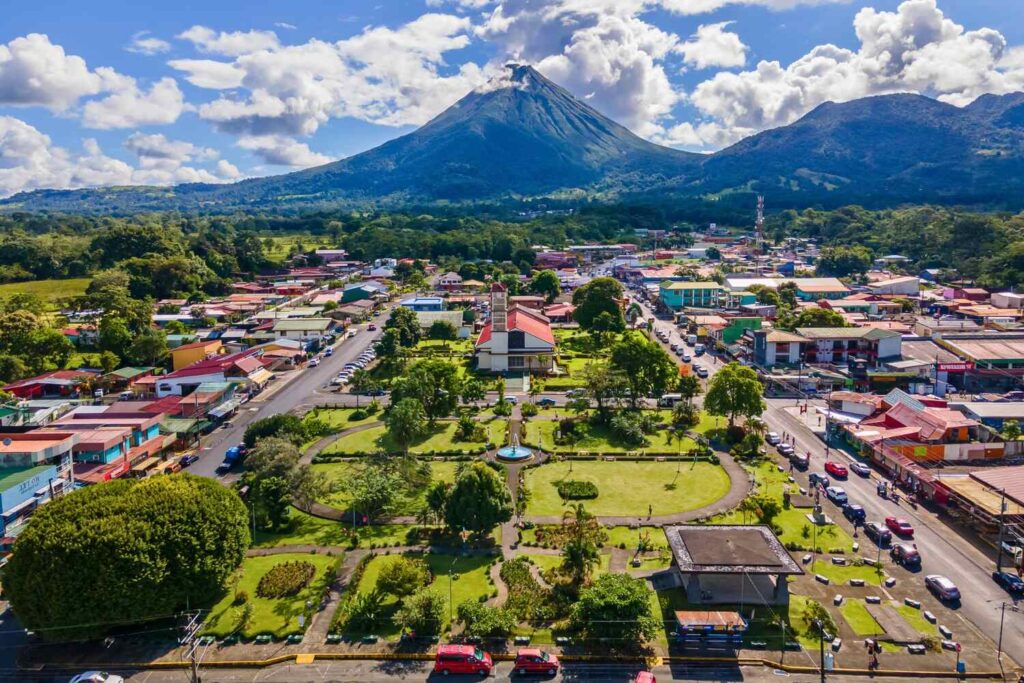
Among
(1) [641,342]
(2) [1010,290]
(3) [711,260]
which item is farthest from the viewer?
(3) [711,260]

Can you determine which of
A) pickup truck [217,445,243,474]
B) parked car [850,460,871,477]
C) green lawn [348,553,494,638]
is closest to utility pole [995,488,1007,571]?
parked car [850,460,871,477]

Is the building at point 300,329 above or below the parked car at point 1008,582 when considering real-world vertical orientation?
above


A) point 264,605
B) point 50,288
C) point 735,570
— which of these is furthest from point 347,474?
point 50,288

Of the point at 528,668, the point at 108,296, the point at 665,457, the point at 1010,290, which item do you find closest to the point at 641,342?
the point at 665,457

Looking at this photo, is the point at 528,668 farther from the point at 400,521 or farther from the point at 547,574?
the point at 400,521

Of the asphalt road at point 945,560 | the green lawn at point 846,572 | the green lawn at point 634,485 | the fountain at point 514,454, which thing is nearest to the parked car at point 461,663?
the green lawn at point 634,485

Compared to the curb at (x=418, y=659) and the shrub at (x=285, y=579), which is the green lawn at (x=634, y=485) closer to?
the curb at (x=418, y=659)
